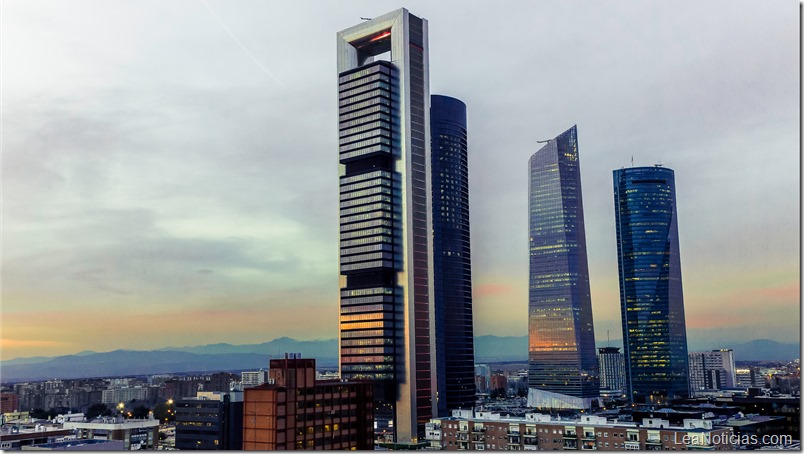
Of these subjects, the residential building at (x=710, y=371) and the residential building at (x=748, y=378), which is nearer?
the residential building at (x=748, y=378)

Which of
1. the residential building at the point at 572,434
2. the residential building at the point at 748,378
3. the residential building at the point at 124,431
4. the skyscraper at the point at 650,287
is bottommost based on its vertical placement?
the residential building at the point at 124,431

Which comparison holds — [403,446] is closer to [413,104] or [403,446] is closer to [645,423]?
[645,423]

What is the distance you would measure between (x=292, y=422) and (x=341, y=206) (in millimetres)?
23701

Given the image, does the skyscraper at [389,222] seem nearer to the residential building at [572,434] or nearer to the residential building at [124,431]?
Result: the residential building at [124,431]

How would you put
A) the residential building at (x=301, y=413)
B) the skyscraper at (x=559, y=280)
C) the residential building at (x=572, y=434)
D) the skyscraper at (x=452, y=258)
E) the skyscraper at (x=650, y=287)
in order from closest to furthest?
1. the residential building at (x=301, y=413)
2. the residential building at (x=572, y=434)
3. the skyscraper at (x=452, y=258)
4. the skyscraper at (x=650, y=287)
5. the skyscraper at (x=559, y=280)

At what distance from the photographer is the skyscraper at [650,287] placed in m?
65.7

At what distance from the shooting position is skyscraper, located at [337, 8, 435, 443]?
4250 centimetres

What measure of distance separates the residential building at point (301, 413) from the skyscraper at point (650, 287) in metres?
45.2

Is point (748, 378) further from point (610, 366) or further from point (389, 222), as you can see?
point (610, 366)

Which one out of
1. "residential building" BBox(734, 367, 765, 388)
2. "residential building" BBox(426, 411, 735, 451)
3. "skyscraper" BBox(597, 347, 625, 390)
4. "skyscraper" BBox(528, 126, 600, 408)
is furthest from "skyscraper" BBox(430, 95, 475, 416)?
"skyscraper" BBox(597, 347, 625, 390)

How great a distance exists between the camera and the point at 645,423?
2484 cm

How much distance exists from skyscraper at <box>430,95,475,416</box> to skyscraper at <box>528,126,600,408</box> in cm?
942

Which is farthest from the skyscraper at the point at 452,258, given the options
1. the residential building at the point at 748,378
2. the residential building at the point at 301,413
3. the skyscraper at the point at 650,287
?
the residential building at the point at 301,413

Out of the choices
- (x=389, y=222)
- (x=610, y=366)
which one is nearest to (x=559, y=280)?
(x=610, y=366)
